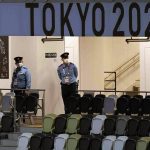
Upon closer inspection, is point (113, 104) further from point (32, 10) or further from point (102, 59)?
point (102, 59)

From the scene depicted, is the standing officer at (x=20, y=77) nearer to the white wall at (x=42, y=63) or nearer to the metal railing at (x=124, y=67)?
the white wall at (x=42, y=63)

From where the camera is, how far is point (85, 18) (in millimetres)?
7906

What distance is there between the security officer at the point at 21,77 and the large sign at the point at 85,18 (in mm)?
6035

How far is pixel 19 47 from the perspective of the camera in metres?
16.5

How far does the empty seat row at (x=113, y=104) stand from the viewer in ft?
42.0

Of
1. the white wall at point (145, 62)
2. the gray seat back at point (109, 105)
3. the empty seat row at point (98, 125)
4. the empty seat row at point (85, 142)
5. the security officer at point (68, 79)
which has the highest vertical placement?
the white wall at point (145, 62)

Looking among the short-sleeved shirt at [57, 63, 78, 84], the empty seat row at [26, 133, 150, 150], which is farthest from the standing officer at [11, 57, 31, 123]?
the empty seat row at [26, 133, 150, 150]

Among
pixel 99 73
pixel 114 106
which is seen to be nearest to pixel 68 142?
pixel 114 106

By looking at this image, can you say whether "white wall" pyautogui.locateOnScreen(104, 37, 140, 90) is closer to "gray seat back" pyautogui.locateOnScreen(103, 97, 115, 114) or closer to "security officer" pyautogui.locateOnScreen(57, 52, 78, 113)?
"security officer" pyautogui.locateOnScreen(57, 52, 78, 113)

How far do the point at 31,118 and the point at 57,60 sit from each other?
2.89 metres

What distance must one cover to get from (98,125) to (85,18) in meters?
4.17

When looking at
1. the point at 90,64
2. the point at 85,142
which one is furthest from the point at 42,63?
the point at 85,142

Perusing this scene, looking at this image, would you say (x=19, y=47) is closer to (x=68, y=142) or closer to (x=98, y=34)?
(x=68, y=142)

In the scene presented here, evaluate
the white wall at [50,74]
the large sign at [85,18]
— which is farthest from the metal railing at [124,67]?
the large sign at [85,18]
